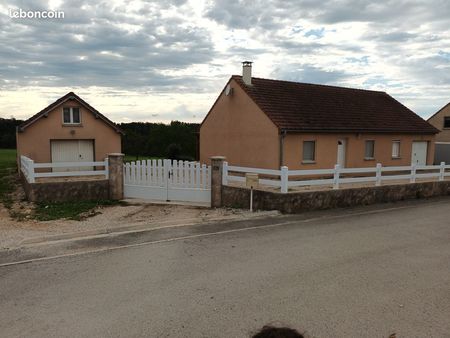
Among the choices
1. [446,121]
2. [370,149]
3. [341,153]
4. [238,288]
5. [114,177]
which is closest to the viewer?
[238,288]

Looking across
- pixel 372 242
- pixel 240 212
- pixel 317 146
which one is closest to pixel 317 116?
pixel 317 146

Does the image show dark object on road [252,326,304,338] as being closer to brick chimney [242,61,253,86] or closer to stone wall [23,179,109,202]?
stone wall [23,179,109,202]

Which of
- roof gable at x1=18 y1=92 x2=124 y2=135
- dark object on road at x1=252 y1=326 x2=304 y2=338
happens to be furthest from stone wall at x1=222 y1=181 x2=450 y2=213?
roof gable at x1=18 y1=92 x2=124 y2=135

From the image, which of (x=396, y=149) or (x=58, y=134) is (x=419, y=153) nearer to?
(x=396, y=149)

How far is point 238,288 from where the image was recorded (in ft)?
19.9

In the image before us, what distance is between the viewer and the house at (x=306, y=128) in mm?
18766

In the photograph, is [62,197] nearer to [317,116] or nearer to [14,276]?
[14,276]

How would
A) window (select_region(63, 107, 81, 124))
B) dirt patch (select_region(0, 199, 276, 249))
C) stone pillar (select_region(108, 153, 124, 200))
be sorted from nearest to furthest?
dirt patch (select_region(0, 199, 276, 249)) < stone pillar (select_region(108, 153, 124, 200)) < window (select_region(63, 107, 81, 124))

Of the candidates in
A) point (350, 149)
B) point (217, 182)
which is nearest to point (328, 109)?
point (350, 149)

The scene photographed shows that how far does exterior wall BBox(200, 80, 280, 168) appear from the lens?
18688mm

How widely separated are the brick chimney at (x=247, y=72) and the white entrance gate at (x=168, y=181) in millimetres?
7946

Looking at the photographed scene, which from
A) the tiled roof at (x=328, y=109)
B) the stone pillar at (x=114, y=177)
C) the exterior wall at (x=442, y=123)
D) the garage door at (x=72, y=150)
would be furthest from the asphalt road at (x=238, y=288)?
the exterior wall at (x=442, y=123)

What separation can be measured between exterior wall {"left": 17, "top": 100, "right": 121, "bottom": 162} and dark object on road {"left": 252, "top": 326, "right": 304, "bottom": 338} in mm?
18675

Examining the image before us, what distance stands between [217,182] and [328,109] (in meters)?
10.5
